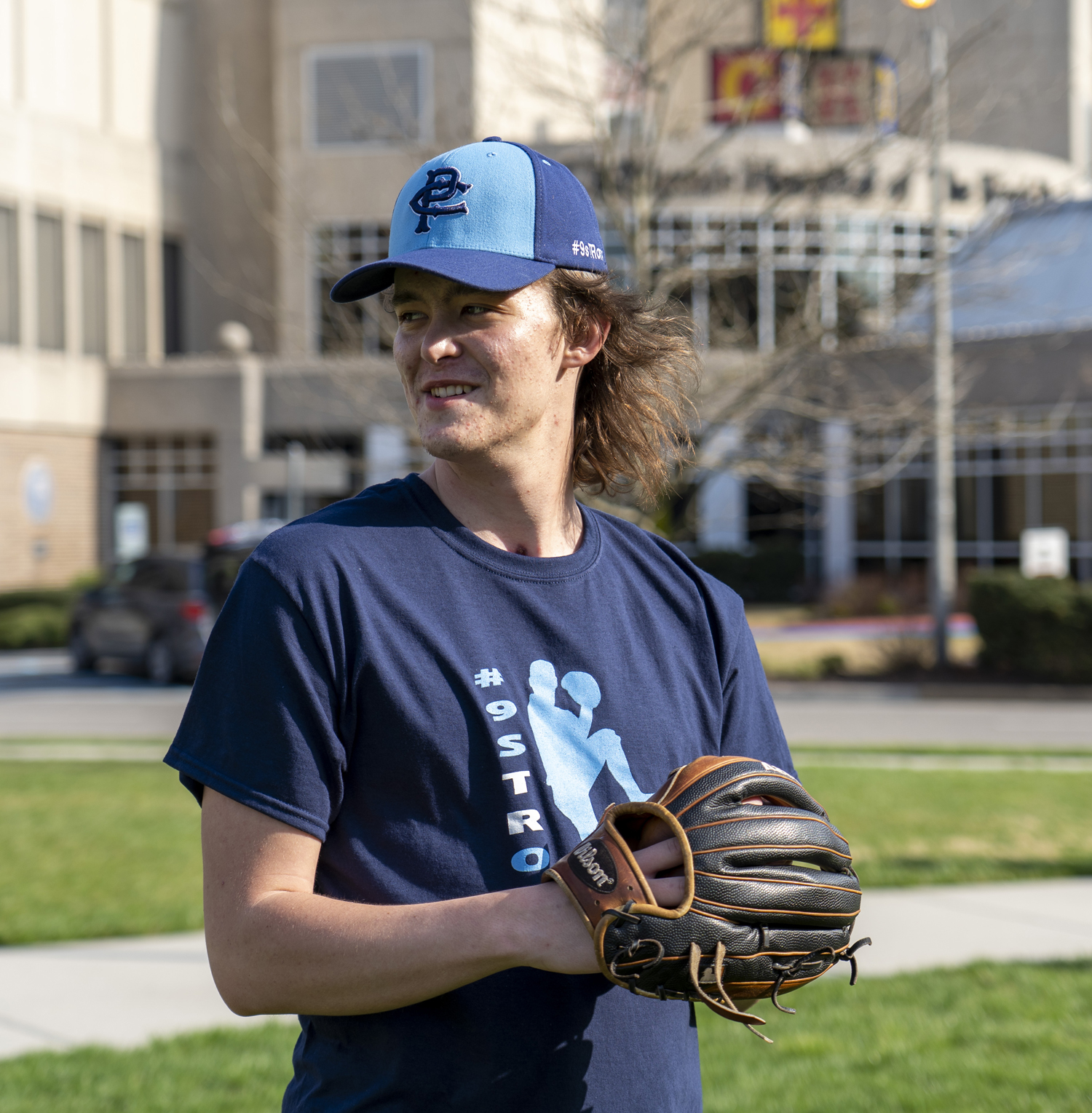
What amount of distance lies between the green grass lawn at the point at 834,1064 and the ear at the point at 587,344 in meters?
2.98

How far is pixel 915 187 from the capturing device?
3188cm

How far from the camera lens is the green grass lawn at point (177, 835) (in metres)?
7.00

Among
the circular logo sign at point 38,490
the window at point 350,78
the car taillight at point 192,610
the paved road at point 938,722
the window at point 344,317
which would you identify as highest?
the window at point 350,78

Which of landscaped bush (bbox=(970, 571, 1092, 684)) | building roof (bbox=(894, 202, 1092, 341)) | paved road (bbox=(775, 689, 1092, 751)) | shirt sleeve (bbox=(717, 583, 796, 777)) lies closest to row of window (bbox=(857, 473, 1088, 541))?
building roof (bbox=(894, 202, 1092, 341))

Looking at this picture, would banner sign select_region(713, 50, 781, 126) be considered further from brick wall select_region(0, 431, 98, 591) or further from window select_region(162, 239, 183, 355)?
window select_region(162, 239, 183, 355)

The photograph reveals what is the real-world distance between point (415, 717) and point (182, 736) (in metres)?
0.29

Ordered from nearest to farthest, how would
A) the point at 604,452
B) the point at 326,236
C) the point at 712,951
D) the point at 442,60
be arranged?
the point at 712,951 → the point at 604,452 → the point at 326,236 → the point at 442,60

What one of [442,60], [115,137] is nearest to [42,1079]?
[442,60]

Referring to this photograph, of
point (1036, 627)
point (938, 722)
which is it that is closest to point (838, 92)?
point (938, 722)

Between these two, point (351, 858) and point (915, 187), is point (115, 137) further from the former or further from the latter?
point (351, 858)

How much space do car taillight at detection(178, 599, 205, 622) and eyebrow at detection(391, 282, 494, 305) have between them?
16.5 meters

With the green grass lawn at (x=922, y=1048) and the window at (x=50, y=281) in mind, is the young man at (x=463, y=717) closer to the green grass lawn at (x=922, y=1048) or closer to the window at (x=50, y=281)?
the green grass lawn at (x=922, y=1048)

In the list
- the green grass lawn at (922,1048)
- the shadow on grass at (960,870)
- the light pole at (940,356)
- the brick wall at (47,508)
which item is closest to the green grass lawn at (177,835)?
the shadow on grass at (960,870)

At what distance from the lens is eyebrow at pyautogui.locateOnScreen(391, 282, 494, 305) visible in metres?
1.94
